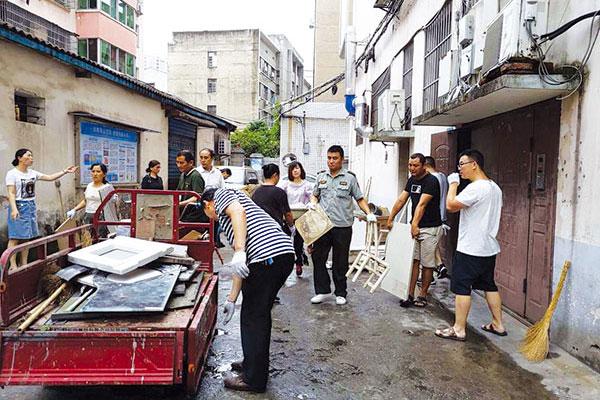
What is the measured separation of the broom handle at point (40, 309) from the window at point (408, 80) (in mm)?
7107

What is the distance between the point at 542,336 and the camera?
394cm

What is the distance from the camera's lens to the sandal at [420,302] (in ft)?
18.4

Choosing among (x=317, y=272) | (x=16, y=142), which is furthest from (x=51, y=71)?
(x=317, y=272)

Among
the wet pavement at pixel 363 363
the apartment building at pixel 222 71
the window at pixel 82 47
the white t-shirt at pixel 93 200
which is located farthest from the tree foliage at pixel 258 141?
the wet pavement at pixel 363 363

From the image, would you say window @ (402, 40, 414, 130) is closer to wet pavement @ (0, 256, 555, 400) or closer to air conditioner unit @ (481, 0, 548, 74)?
wet pavement @ (0, 256, 555, 400)

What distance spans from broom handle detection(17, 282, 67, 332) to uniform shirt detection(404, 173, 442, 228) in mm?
3752

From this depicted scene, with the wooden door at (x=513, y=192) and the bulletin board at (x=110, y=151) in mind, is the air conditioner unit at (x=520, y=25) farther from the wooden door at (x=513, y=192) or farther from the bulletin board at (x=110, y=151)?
the bulletin board at (x=110, y=151)

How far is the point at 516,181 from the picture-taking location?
516cm

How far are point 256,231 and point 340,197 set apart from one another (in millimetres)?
2434

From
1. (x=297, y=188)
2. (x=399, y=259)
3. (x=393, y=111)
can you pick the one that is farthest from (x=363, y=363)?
(x=393, y=111)

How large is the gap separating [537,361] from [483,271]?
84 cm

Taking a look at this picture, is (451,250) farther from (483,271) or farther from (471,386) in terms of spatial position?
(471,386)

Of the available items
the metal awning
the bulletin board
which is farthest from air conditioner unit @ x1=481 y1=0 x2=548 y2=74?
the bulletin board

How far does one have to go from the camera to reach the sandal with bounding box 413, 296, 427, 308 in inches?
220
